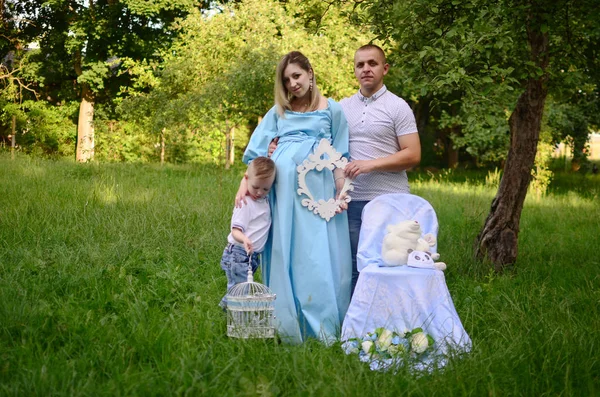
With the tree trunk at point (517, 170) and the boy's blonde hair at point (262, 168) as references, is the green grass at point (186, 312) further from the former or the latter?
the boy's blonde hair at point (262, 168)

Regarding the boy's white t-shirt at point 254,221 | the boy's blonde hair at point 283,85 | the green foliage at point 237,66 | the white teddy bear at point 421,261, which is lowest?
the white teddy bear at point 421,261

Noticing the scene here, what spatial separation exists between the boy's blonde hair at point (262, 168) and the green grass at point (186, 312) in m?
0.92

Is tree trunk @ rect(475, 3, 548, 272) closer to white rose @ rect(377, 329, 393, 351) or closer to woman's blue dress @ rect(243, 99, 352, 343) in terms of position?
woman's blue dress @ rect(243, 99, 352, 343)

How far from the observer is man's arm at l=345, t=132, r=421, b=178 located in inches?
161

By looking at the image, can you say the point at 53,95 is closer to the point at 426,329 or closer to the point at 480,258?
the point at 480,258

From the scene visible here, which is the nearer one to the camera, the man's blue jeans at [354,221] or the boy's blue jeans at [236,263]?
the boy's blue jeans at [236,263]

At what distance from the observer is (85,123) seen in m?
21.6

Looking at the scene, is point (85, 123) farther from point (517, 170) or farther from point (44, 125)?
point (517, 170)

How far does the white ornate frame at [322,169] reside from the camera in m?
4.09

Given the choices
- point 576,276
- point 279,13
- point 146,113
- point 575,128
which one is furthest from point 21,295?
point 575,128

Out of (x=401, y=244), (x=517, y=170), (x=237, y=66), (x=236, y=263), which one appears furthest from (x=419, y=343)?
(x=237, y=66)

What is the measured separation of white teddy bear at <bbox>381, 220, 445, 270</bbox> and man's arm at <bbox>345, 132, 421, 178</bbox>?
0.38 metres

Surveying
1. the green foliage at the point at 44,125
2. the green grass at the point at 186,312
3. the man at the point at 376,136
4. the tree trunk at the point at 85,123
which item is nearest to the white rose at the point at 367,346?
the green grass at the point at 186,312

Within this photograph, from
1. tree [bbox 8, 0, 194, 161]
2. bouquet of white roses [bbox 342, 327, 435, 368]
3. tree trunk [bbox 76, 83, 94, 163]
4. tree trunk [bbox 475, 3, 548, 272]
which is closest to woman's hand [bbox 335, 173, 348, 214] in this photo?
bouquet of white roses [bbox 342, 327, 435, 368]
